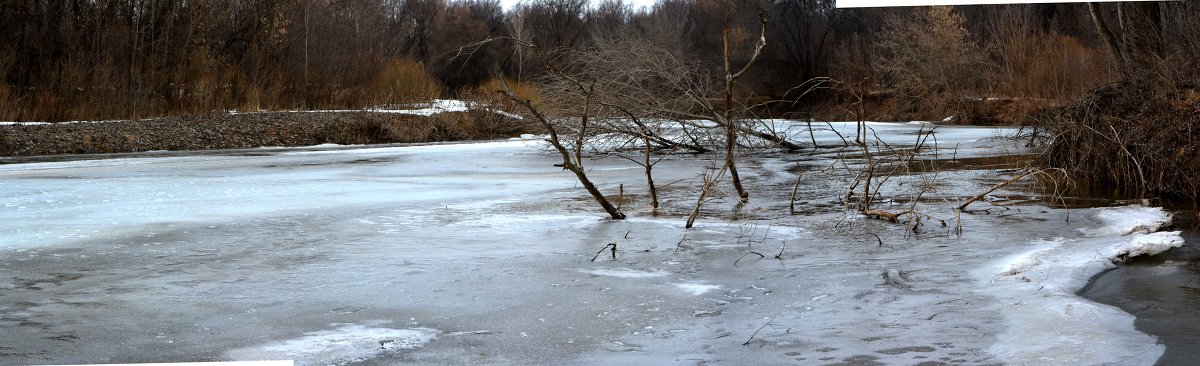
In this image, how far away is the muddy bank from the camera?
54.6ft

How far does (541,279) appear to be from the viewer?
551 cm

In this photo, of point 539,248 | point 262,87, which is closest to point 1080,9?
point 262,87

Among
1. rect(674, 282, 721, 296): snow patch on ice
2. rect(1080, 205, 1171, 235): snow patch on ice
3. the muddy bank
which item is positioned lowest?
rect(674, 282, 721, 296): snow patch on ice

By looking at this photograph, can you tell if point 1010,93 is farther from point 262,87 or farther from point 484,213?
point 484,213

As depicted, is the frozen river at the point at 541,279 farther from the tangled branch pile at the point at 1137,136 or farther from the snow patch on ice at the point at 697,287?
the tangled branch pile at the point at 1137,136

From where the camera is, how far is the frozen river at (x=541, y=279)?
4.03 metres

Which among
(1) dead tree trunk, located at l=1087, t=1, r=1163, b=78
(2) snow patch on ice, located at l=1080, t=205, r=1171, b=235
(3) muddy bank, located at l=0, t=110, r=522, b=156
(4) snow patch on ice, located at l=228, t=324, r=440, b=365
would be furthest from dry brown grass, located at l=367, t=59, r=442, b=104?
(4) snow patch on ice, located at l=228, t=324, r=440, b=365

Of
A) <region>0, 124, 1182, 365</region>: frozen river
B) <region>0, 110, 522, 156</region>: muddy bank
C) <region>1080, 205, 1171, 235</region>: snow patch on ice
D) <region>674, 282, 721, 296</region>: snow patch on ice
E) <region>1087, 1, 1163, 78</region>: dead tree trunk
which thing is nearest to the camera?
<region>0, 124, 1182, 365</region>: frozen river

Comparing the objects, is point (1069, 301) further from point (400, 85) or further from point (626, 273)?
point (400, 85)

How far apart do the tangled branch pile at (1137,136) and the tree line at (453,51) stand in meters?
0.73

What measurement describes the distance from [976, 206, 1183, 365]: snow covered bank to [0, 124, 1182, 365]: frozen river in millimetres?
17

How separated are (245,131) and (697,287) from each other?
15.6 meters

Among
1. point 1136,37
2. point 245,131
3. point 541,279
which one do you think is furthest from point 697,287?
point 245,131

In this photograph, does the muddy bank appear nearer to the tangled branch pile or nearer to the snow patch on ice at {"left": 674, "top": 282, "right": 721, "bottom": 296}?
the tangled branch pile
